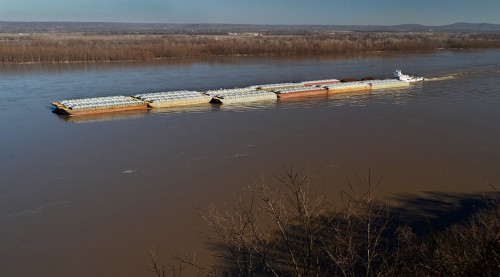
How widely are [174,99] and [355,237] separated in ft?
68.4

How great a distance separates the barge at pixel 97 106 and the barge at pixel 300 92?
1050 centimetres

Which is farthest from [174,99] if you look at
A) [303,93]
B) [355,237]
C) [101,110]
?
[355,237]

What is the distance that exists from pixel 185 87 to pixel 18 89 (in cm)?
1341

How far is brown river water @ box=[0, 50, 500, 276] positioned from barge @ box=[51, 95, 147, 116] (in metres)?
0.67

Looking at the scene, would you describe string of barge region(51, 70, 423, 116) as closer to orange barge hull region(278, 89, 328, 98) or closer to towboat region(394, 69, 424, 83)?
orange barge hull region(278, 89, 328, 98)

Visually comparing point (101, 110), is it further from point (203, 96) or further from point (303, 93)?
point (303, 93)

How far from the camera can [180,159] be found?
57.7ft

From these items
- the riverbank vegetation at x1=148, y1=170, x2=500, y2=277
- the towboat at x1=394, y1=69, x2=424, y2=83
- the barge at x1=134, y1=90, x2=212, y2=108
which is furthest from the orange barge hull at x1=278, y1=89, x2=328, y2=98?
the riverbank vegetation at x1=148, y1=170, x2=500, y2=277

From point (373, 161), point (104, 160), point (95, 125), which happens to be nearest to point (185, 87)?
point (95, 125)

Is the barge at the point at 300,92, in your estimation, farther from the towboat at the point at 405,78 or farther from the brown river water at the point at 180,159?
the towboat at the point at 405,78

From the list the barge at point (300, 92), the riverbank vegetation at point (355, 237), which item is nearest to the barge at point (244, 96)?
the barge at point (300, 92)

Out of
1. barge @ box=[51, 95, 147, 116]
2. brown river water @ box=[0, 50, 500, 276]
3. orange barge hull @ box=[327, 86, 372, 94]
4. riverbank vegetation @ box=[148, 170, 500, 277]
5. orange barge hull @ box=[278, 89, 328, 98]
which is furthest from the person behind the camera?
orange barge hull @ box=[327, 86, 372, 94]

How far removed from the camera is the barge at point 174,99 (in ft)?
91.4

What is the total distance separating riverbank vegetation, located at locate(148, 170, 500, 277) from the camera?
5.70 meters
